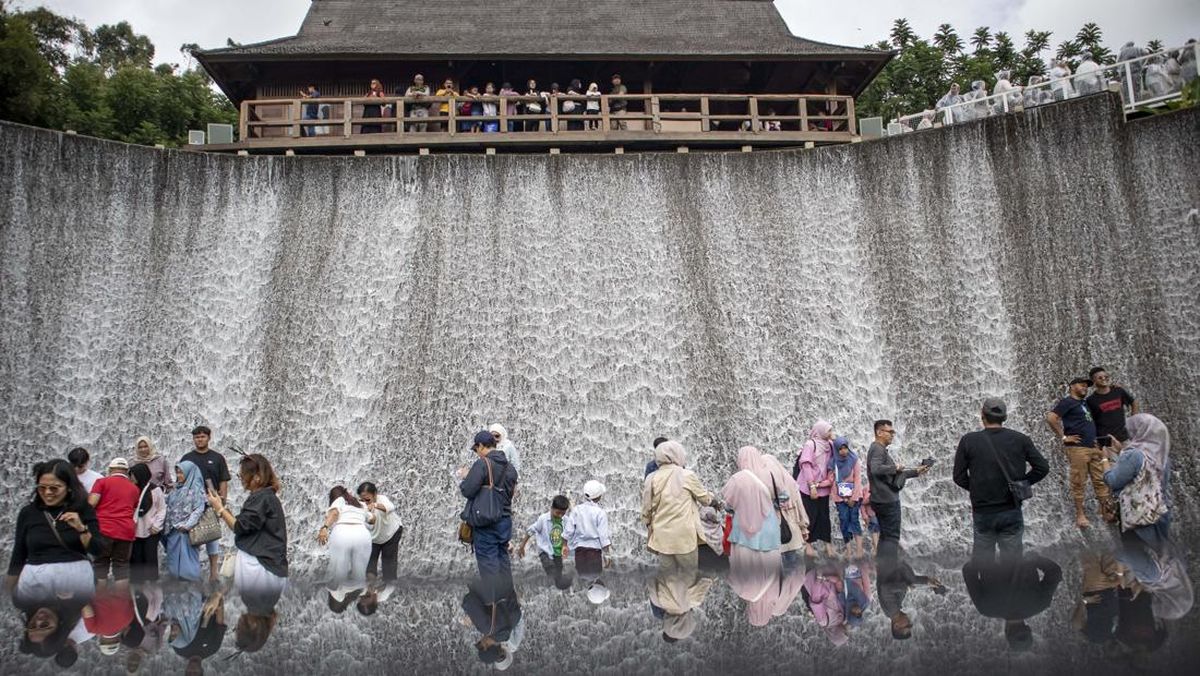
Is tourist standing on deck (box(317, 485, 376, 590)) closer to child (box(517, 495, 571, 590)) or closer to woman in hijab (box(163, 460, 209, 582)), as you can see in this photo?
woman in hijab (box(163, 460, 209, 582))

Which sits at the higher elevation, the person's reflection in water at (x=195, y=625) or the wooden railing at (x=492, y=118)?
the wooden railing at (x=492, y=118)

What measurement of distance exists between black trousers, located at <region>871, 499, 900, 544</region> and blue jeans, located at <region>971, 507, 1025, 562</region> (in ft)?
6.99

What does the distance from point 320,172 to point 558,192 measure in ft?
15.3

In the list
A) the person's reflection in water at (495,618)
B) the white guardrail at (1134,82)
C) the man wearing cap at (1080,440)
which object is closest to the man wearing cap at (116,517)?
the person's reflection in water at (495,618)

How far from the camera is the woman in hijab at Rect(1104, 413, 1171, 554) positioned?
26.8 feet

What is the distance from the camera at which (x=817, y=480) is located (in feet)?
35.5

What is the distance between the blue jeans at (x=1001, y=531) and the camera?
285 inches

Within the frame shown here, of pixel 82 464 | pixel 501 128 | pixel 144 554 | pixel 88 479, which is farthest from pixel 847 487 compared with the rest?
pixel 501 128

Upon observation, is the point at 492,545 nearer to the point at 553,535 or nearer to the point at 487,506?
the point at 487,506

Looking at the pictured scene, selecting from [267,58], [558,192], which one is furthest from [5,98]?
[558,192]

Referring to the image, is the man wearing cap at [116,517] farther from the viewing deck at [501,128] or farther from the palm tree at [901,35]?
the palm tree at [901,35]

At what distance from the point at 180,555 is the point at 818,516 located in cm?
731

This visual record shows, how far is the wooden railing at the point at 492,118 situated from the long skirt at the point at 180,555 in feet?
36.6

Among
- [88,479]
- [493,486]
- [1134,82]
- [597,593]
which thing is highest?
[1134,82]
